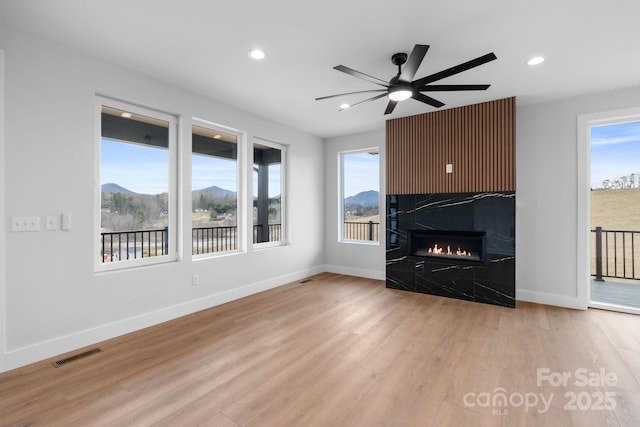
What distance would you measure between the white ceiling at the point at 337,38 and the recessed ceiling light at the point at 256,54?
0.07 metres

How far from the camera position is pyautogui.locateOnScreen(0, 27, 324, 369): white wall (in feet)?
8.30

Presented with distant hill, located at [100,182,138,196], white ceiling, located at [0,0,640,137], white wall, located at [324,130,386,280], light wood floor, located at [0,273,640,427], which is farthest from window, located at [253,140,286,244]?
distant hill, located at [100,182,138,196]

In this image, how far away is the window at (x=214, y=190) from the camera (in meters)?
4.15

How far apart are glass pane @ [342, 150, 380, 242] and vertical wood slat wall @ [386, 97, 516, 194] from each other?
75cm

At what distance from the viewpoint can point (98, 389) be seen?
7.32ft

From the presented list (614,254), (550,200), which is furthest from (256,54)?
(614,254)

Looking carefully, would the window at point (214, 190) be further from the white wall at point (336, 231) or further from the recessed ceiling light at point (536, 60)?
the recessed ceiling light at point (536, 60)

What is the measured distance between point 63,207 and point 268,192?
116 inches

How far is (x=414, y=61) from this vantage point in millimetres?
2389

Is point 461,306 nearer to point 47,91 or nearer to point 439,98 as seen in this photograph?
point 439,98

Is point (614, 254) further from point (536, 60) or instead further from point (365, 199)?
point (365, 199)

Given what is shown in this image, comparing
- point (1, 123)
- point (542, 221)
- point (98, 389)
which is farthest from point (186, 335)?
point (542, 221)

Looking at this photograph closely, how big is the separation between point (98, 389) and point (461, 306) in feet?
13.3

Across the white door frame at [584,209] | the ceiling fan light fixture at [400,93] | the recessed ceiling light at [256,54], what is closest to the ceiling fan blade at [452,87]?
the ceiling fan light fixture at [400,93]
